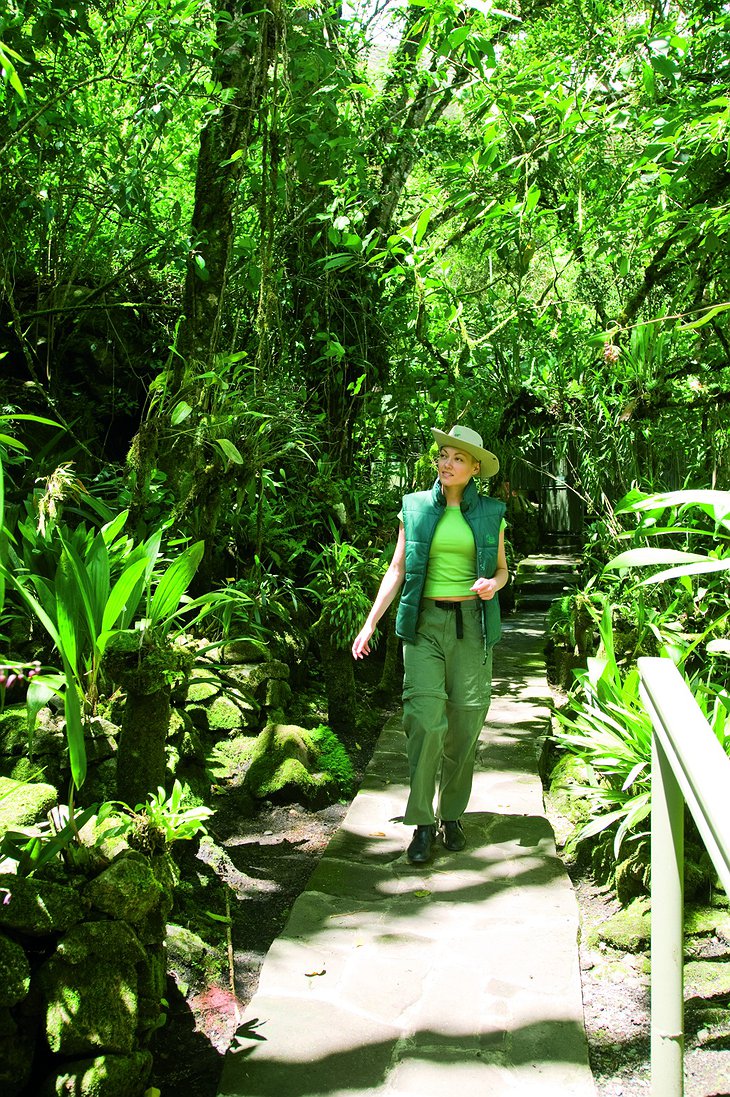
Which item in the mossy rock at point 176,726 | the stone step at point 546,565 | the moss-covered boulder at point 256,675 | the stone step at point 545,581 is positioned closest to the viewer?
the mossy rock at point 176,726

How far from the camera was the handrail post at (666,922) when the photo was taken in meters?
1.65

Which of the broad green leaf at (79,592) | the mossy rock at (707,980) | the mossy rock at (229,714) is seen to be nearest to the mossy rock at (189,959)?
the broad green leaf at (79,592)

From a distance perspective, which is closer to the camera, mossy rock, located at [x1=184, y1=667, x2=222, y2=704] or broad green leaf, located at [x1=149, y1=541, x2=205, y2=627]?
broad green leaf, located at [x1=149, y1=541, x2=205, y2=627]

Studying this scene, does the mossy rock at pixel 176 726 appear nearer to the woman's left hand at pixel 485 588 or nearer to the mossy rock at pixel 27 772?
the mossy rock at pixel 27 772

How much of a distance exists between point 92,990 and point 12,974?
0.65 feet

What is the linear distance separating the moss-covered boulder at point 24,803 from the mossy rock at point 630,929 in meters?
1.97

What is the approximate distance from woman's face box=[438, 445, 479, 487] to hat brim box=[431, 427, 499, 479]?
2cm

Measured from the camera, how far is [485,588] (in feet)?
11.9

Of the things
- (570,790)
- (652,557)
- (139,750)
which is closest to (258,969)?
(139,750)

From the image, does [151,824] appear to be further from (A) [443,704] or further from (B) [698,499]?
(B) [698,499]

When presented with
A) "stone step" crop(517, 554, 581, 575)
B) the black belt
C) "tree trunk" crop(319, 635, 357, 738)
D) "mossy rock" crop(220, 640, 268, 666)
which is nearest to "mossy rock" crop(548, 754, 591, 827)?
the black belt

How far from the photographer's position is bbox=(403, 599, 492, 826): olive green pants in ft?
12.0

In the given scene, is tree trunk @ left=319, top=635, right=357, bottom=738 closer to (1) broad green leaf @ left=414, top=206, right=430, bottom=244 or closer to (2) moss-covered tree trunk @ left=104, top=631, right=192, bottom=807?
(1) broad green leaf @ left=414, top=206, right=430, bottom=244

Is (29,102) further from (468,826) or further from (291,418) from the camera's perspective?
(468,826)
